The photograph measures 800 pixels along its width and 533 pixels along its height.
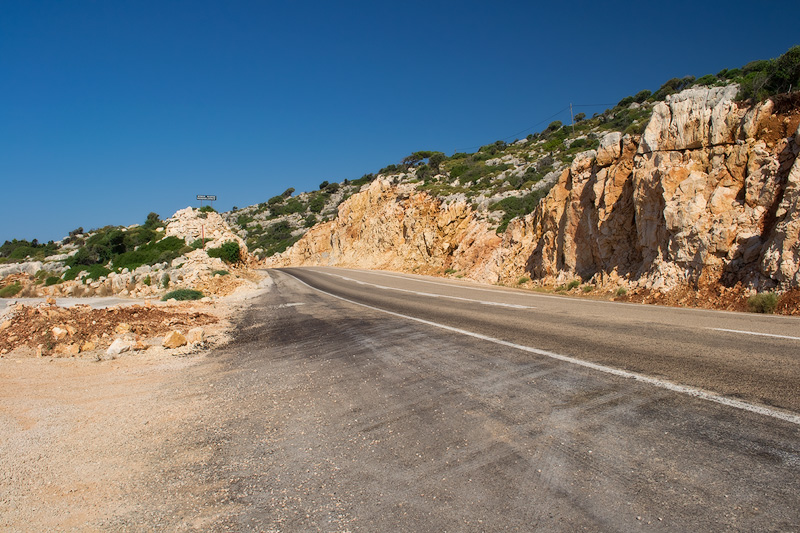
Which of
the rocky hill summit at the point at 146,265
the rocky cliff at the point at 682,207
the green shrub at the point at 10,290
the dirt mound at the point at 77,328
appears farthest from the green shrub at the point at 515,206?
the green shrub at the point at 10,290

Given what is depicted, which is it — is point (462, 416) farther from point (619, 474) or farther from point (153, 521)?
point (153, 521)

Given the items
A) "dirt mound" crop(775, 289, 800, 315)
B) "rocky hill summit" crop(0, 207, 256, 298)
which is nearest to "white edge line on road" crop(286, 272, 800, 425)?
"dirt mound" crop(775, 289, 800, 315)

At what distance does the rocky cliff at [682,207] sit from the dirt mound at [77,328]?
13614 mm

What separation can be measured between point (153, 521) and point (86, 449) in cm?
157

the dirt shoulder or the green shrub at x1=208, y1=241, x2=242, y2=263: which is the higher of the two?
the green shrub at x1=208, y1=241, x2=242, y2=263

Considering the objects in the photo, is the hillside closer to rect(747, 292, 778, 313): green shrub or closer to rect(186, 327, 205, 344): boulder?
rect(747, 292, 778, 313): green shrub

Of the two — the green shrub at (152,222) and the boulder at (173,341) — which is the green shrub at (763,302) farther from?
the green shrub at (152,222)

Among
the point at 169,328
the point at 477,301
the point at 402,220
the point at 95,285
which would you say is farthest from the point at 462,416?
the point at 402,220

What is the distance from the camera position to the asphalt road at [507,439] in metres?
2.33

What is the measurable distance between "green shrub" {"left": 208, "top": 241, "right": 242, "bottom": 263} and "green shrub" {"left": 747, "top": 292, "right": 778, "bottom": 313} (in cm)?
2827

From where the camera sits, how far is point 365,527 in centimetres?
230

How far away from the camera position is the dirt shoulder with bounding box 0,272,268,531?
2.75 metres

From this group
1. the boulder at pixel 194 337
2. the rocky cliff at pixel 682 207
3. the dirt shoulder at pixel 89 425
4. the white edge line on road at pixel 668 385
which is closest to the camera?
the dirt shoulder at pixel 89 425

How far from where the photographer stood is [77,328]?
814 centimetres
